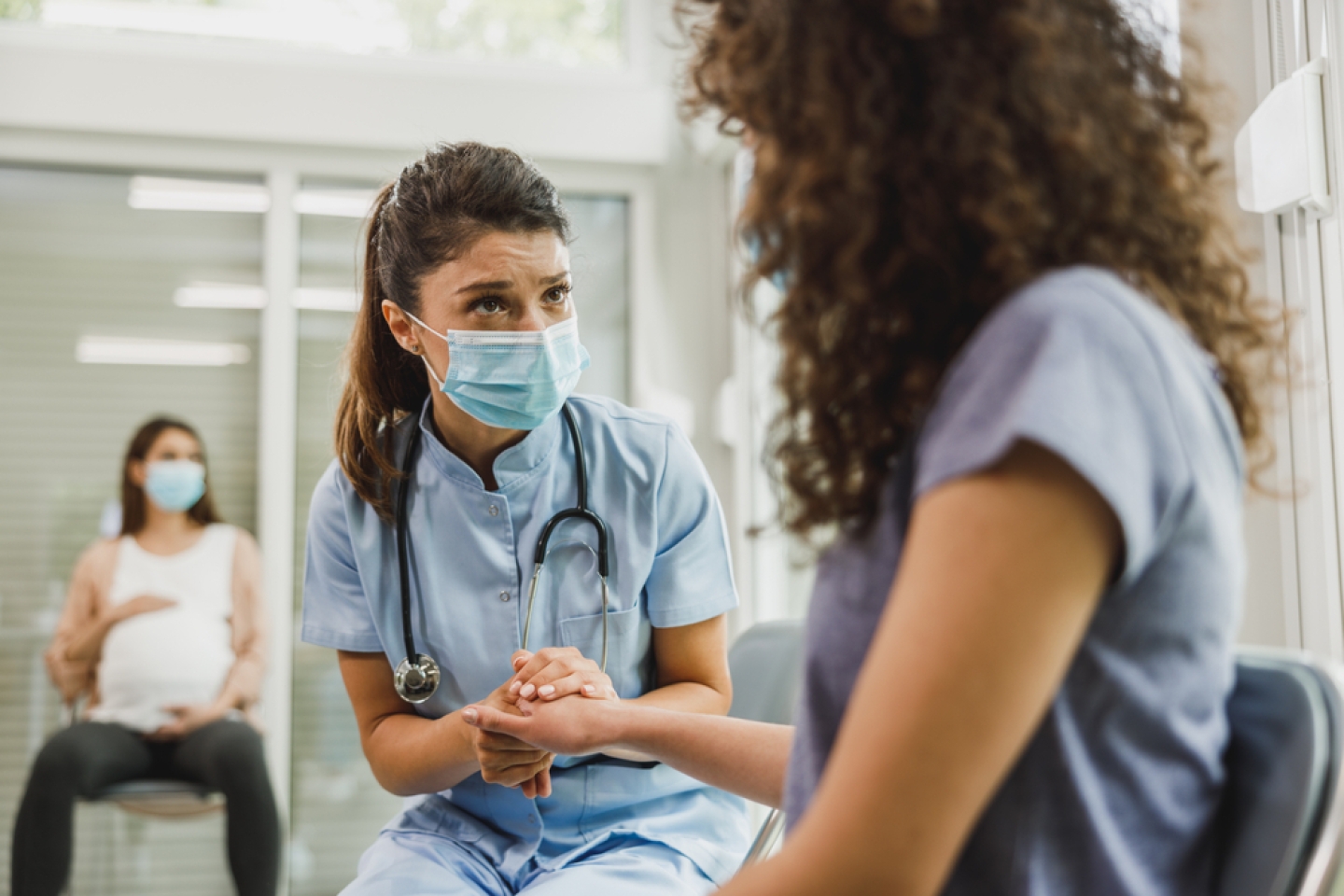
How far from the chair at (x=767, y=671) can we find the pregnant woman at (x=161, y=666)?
1.58 m

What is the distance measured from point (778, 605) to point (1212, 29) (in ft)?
7.14

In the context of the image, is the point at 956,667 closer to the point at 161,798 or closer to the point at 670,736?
the point at 670,736

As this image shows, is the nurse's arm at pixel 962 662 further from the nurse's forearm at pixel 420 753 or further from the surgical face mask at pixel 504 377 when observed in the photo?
the surgical face mask at pixel 504 377

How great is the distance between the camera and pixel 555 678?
1.06m

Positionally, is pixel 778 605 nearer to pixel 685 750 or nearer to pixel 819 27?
pixel 685 750

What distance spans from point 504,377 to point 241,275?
224 cm

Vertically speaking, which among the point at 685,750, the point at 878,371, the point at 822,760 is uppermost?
the point at 878,371

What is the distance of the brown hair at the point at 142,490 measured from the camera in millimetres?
2855

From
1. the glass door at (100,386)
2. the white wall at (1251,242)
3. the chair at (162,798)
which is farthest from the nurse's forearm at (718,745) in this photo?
the glass door at (100,386)

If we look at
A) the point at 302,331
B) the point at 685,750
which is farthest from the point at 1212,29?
the point at 302,331

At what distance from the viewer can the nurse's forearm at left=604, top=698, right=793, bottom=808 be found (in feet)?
3.28

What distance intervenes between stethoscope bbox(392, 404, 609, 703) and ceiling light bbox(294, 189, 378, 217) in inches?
88.3

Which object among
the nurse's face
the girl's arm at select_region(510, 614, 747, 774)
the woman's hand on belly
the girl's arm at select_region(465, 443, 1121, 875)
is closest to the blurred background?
the woman's hand on belly

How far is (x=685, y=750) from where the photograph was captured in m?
1.01
